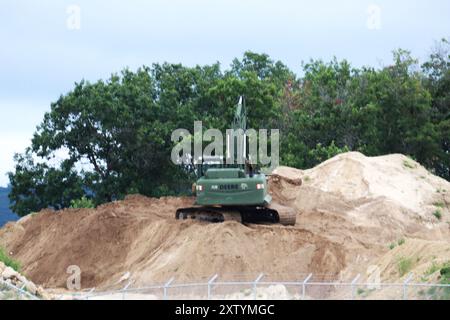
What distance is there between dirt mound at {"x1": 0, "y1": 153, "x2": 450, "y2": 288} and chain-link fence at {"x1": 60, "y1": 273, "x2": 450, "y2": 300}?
2.96 ft

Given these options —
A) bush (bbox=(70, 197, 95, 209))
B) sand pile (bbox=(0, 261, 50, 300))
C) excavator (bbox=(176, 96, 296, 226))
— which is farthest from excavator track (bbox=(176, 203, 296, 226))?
bush (bbox=(70, 197, 95, 209))

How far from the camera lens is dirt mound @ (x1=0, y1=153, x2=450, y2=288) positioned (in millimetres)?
31922

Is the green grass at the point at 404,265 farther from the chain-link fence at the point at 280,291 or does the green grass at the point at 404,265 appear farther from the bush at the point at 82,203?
the bush at the point at 82,203

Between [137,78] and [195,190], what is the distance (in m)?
23.6

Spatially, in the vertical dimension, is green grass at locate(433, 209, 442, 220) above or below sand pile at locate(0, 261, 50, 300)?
below

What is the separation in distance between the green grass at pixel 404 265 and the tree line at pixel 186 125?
23.2 metres

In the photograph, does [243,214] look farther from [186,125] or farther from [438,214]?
[186,125]

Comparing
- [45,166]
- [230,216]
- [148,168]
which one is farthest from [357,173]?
[45,166]

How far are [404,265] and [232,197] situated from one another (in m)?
8.59

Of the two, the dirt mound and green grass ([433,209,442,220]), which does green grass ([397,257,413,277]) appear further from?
green grass ([433,209,442,220])

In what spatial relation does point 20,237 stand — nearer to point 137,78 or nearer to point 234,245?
point 234,245

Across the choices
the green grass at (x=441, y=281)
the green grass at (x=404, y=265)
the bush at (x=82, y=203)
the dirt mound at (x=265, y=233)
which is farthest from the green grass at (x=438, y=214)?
the bush at (x=82, y=203)

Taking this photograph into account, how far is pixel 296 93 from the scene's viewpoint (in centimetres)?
6606

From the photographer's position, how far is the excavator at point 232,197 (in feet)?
115
